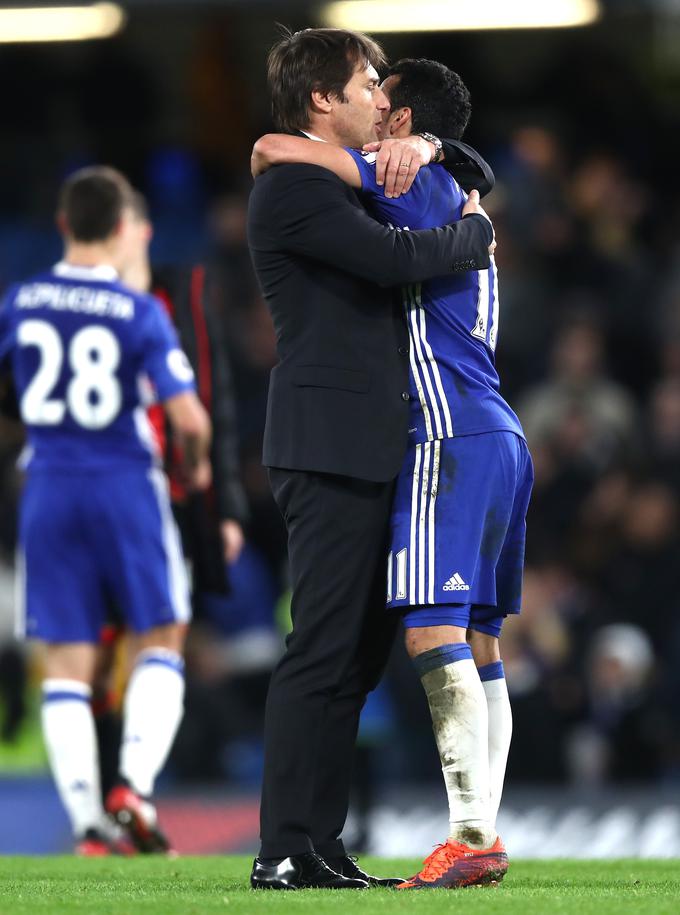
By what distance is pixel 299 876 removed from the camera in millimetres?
4223

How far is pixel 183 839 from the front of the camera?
339 inches

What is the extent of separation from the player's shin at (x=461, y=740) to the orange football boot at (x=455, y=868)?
→ 0.02 meters

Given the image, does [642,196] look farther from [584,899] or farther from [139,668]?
[584,899]

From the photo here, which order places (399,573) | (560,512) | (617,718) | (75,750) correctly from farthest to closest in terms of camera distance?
(560,512) < (617,718) < (75,750) < (399,573)

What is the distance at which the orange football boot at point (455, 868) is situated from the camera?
415 cm

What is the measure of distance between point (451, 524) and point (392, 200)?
2.69ft

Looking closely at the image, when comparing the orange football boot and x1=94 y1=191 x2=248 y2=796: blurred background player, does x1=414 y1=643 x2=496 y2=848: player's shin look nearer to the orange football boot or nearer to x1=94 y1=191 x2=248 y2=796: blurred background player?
the orange football boot

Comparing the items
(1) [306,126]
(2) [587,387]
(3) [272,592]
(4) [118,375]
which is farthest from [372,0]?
(1) [306,126]

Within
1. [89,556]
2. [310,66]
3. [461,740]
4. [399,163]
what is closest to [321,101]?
[310,66]

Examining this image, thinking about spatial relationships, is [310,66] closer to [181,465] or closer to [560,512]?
[181,465]

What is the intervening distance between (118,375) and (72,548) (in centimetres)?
65

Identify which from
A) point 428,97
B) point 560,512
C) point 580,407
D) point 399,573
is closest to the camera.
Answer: point 399,573

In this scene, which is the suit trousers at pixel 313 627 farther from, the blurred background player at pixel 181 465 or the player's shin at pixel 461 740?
the blurred background player at pixel 181 465

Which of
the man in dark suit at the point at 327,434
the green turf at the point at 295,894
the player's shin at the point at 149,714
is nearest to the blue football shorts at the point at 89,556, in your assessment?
the player's shin at the point at 149,714
